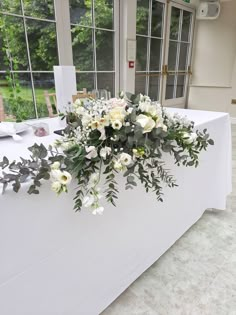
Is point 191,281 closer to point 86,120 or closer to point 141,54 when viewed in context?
point 86,120

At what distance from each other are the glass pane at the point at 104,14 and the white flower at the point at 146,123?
2793mm

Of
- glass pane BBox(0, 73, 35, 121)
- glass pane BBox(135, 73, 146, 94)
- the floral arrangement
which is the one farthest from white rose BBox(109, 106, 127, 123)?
glass pane BBox(135, 73, 146, 94)

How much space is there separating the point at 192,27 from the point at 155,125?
473cm

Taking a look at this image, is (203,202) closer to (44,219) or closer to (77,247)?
(77,247)

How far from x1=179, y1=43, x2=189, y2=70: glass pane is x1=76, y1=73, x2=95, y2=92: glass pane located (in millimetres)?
2389

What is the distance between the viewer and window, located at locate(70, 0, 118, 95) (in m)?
2.77

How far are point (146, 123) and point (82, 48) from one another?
8.51ft

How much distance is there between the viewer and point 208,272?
134 centimetres

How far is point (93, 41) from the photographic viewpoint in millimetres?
3002

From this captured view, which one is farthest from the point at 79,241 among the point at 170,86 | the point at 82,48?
the point at 170,86

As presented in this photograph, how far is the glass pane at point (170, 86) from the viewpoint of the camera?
4.50 meters

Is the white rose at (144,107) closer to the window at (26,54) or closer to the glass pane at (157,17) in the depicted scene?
the window at (26,54)

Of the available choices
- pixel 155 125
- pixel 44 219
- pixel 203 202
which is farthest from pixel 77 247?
pixel 203 202

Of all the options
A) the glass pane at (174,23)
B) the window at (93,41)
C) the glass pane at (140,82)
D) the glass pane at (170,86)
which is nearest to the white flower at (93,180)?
the window at (93,41)
